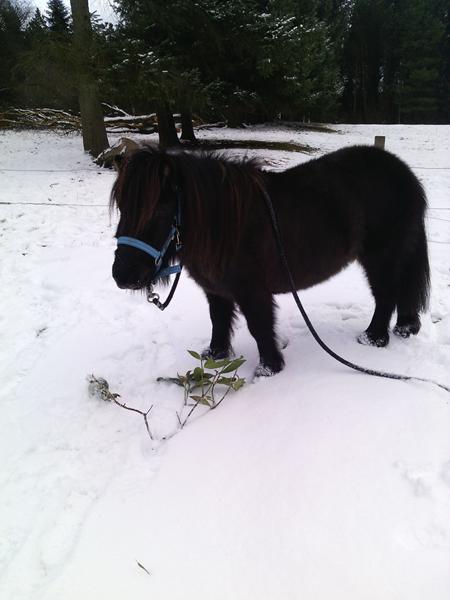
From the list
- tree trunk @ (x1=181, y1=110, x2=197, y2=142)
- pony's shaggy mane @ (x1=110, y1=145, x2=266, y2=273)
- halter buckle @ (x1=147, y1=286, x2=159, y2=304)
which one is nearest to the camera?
pony's shaggy mane @ (x1=110, y1=145, x2=266, y2=273)

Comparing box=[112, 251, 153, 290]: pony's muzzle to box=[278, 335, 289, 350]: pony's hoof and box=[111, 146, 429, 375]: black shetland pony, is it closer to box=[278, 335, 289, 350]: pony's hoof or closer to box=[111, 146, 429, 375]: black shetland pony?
box=[111, 146, 429, 375]: black shetland pony

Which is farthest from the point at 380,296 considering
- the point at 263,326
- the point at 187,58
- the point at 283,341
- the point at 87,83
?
the point at 87,83

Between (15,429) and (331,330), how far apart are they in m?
2.28

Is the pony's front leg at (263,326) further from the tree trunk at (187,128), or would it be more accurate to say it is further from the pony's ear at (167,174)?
the tree trunk at (187,128)

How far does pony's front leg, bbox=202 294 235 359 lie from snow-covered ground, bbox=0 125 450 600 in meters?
0.22

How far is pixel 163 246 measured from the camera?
1.95 metres

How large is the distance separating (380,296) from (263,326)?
3.09ft

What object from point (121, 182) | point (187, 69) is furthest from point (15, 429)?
point (187, 69)

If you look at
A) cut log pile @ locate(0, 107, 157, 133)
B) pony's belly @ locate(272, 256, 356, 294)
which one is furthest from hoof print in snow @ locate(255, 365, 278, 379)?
cut log pile @ locate(0, 107, 157, 133)

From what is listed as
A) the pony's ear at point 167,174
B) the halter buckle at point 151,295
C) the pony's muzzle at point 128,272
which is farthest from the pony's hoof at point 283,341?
the pony's ear at point 167,174

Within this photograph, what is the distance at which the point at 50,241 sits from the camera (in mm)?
5574

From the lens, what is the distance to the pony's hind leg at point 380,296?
8.73 ft

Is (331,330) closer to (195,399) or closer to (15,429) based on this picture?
(195,399)

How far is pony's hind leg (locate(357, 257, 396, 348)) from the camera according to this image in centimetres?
266
